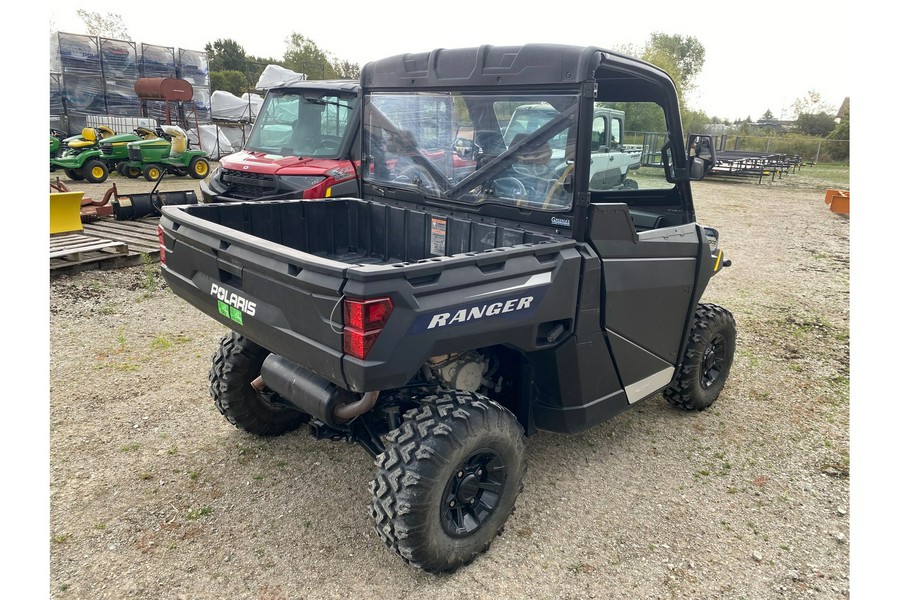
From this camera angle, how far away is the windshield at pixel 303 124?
25.8ft

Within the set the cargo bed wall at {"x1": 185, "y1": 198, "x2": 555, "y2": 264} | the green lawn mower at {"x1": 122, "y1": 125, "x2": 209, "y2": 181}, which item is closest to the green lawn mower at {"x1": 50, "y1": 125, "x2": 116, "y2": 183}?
the green lawn mower at {"x1": 122, "y1": 125, "x2": 209, "y2": 181}

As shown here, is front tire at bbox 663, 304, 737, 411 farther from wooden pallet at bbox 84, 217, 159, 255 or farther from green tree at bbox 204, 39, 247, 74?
Result: green tree at bbox 204, 39, 247, 74

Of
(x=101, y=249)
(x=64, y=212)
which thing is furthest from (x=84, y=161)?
(x=101, y=249)

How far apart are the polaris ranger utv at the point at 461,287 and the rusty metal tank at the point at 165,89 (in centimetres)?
1902

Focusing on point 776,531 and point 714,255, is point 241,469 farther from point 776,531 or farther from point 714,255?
point 714,255

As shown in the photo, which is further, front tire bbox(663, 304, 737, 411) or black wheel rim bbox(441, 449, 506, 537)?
front tire bbox(663, 304, 737, 411)

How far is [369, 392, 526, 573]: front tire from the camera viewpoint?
247 centimetres

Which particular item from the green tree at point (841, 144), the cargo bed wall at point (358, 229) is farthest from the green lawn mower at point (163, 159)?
the green tree at point (841, 144)

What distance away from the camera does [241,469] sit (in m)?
3.39

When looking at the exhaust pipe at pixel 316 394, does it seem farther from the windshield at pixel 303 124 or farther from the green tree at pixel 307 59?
the green tree at pixel 307 59

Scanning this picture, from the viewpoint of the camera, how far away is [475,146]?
3.23 m

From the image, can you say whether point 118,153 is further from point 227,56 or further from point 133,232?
point 227,56

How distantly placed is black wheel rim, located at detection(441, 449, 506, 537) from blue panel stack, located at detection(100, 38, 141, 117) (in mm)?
23855

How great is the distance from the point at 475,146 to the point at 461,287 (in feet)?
3.71
